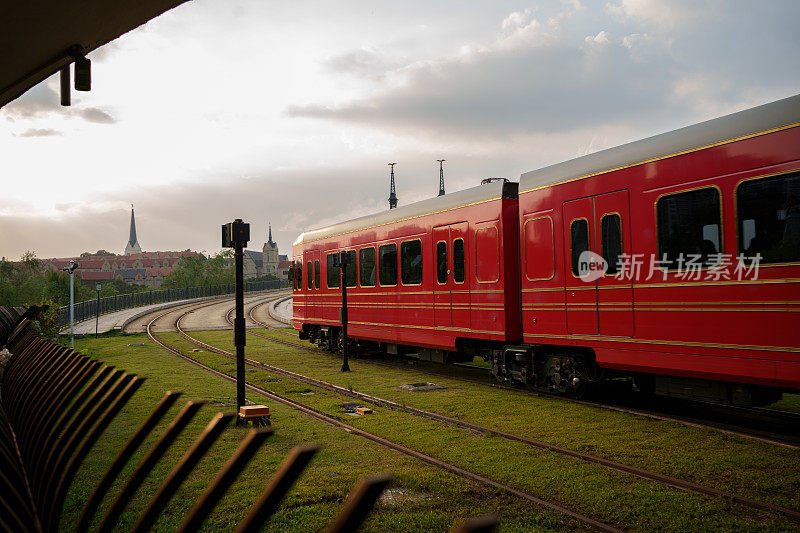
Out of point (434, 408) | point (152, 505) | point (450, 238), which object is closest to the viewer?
point (152, 505)

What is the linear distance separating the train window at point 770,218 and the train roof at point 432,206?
4968mm

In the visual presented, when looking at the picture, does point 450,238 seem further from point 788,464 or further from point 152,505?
point 152,505

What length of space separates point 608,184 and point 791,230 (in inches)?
118

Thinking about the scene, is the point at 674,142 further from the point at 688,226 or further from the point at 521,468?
the point at 521,468

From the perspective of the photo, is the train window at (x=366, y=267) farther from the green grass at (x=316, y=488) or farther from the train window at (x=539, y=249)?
the green grass at (x=316, y=488)

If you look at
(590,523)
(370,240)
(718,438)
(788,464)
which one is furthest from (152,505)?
(370,240)

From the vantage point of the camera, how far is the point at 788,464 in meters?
7.02

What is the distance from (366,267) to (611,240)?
351 inches

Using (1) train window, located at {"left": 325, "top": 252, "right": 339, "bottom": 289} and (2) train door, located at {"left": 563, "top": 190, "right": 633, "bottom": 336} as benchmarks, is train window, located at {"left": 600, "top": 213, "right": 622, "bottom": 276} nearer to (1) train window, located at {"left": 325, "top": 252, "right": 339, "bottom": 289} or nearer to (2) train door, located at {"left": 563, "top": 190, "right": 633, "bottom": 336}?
(2) train door, located at {"left": 563, "top": 190, "right": 633, "bottom": 336}

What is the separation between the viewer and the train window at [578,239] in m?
10.4

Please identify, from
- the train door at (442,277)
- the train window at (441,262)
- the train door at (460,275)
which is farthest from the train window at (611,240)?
the train window at (441,262)

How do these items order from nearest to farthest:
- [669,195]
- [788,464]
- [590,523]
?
1. [590,523]
2. [788,464]
3. [669,195]

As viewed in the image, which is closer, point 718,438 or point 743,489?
point 743,489

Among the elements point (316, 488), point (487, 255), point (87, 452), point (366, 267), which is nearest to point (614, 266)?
point (487, 255)
